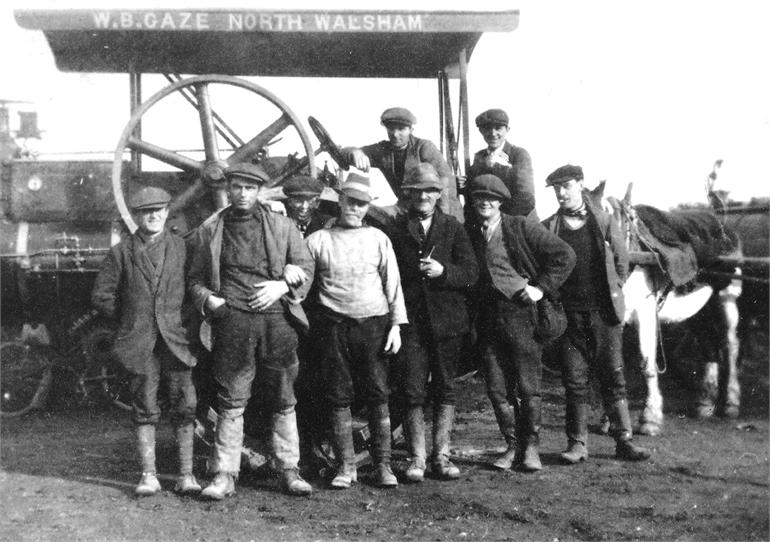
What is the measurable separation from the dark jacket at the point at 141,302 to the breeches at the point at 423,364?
138 centimetres

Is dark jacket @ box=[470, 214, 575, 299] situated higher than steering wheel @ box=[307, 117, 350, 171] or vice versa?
steering wheel @ box=[307, 117, 350, 171]

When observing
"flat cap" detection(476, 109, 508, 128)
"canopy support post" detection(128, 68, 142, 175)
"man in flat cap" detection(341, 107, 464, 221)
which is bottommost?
"man in flat cap" detection(341, 107, 464, 221)

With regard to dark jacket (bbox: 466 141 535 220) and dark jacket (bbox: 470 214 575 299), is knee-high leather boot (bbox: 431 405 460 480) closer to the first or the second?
dark jacket (bbox: 470 214 575 299)

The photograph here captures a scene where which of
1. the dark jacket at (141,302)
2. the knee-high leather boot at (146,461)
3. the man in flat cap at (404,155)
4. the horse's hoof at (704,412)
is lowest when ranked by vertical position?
the horse's hoof at (704,412)

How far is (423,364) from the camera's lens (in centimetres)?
524

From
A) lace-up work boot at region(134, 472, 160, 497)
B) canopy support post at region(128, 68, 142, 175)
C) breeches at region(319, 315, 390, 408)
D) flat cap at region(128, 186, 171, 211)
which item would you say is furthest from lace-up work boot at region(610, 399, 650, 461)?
canopy support post at region(128, 68, 142, 175)

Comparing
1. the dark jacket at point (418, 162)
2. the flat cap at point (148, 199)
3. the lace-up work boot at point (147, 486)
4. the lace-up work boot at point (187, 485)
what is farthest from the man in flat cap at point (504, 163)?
the lace-up work boot at point (147, 486)

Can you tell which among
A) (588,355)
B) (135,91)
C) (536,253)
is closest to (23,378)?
(135,91)

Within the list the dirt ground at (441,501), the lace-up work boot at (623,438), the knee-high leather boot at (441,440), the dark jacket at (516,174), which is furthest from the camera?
the dark jacket at (516,174)

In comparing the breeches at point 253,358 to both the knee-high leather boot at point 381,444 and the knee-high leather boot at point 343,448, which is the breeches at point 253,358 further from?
the knee-high leather boot at point 381,444

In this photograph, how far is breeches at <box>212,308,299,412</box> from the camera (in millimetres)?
4809

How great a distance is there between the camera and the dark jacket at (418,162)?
6.00 meters

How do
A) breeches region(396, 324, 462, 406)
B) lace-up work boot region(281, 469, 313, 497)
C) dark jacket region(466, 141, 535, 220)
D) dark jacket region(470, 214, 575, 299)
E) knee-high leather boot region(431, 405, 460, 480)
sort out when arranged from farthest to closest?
dark jacket region(466, 141, 535, 220), dark jacket region(470, 214, 575, 299), knee-high leather boot region(431, 405, 460, 480), breeches region(396, 324, 462, 406), lace-up work boot region(281, 469, 313, 497)

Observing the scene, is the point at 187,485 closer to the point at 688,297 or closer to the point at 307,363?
the point at 307,363
